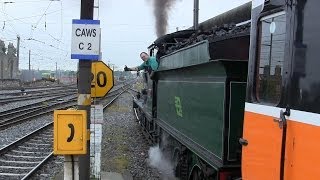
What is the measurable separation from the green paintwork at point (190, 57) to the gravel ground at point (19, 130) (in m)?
7.13

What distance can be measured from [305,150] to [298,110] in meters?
0.28

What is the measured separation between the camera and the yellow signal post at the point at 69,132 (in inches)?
250

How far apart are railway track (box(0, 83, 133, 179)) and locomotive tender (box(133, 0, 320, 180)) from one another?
15.0ft

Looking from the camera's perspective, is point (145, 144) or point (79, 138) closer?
point (79, 138)

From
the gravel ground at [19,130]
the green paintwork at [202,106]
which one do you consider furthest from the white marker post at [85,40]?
the gravel ground at [19,130]

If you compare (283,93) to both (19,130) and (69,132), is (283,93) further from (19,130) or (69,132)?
(19,130)

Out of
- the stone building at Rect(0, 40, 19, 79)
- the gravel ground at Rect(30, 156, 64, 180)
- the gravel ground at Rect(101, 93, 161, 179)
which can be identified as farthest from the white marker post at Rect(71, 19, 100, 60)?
the stone building at Rect(0, 40, 19, 79)

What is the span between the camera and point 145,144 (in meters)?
15.7

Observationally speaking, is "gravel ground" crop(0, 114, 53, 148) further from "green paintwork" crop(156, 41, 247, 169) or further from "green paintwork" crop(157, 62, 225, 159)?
"green paintwork" crop(156, 41, 247, 169)

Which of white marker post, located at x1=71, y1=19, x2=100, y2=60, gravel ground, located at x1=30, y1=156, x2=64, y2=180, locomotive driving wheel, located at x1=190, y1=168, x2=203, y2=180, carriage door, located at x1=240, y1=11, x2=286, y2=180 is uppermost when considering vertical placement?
white marker post, located at x1=71, y1=19, x2=100, y2=60

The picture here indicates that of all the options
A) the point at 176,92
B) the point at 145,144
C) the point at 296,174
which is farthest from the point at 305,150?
the point at 145,144

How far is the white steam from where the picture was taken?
1047cm

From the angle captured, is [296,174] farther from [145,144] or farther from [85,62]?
[145,144]

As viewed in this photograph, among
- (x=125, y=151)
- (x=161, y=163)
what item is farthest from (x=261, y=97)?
(x=125, y=151)
